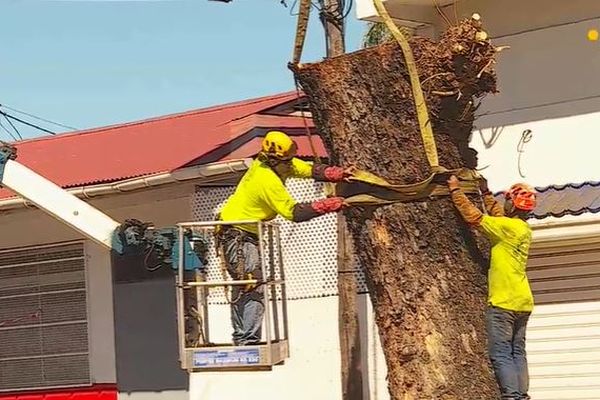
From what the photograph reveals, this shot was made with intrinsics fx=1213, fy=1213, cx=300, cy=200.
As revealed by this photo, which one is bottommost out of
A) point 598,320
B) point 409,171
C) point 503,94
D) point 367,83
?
point 598,320

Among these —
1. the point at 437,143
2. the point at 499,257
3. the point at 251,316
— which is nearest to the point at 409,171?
the point at 437,143

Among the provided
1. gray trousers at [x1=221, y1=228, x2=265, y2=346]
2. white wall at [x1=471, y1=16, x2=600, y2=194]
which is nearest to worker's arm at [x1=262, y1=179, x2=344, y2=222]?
gray trousers at [x1=221, y1=228, x2=265, y2=346]

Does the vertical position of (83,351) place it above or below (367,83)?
below

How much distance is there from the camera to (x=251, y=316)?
27.3ft

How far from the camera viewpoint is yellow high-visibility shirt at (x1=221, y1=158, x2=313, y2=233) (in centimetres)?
768

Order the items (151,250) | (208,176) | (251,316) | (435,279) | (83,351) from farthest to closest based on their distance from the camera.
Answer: (83,351), (208,176), (151,250), (251,316), (435,279)

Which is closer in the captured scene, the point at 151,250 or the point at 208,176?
the point at 151,250

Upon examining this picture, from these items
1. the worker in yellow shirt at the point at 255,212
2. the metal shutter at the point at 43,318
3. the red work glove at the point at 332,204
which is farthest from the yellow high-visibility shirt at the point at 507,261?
the metal shutter at the point at 43,318

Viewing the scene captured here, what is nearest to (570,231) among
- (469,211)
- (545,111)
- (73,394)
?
(545,111)

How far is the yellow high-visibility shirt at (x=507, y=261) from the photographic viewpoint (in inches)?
258

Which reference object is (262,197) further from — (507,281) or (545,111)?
(545,111)

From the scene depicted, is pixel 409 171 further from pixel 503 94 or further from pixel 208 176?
pixel 208 176

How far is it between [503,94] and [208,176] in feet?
9.61

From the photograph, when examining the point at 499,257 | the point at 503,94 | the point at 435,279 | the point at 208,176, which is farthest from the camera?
the point at 208,176
